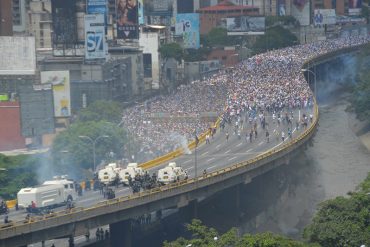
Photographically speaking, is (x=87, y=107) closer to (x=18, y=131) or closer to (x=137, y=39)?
(x=18, y=131)

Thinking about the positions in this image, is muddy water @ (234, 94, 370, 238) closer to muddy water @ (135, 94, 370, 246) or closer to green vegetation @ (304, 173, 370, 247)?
muddy water @ (135, 94, 370, 246)

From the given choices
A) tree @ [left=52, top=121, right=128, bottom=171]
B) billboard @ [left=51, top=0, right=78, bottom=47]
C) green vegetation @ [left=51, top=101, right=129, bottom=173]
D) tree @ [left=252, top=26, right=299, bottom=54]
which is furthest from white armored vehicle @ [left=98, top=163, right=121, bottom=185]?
tree @ [left=252, top=26, right=299, bottom=54]

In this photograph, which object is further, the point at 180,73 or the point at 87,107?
the point at 180,73

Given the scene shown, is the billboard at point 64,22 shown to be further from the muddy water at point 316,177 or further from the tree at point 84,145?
the tree at point 84,145

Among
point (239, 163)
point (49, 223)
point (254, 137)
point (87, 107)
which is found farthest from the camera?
point (87, 107)

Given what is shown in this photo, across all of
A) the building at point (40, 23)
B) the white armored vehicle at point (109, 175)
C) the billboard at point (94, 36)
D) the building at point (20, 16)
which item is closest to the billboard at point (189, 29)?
the building at point (40, 23)

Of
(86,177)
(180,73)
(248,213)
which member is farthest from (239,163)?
(180,73)

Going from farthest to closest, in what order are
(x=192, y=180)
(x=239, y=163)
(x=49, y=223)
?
(x=239, y=163) < (x=192, y=180) < (x=49, y=223)
